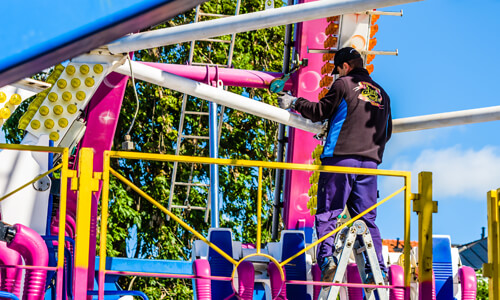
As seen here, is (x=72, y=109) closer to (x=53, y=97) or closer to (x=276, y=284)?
(x=53, y=97)

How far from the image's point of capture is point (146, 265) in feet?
24.3

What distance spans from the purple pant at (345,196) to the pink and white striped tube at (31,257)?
185 centimetres

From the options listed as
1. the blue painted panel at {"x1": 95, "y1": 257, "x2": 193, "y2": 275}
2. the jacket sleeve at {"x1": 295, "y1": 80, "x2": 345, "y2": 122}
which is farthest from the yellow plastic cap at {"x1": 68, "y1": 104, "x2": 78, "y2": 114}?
the jacket sleeve at {"x1": 295, "y1": 80, "x2": 345, "y2": 122}

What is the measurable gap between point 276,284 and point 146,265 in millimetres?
2148

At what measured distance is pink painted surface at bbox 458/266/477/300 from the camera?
20.0 ft

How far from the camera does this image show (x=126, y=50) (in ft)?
21.5

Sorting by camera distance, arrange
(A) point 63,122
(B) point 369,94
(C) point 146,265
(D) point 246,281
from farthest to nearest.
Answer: (C) point 146,265 → (A) point 63,122 → (B) point 369,94 → (D) point 246,281

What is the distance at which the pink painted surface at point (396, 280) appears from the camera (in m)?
5.61

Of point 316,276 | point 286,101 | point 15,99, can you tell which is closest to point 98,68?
point 15,99

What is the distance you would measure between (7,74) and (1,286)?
3739 mm

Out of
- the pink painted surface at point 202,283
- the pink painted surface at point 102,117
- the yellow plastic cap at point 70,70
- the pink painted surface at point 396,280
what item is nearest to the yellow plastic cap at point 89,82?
the yellow plastic cap at point 70,70

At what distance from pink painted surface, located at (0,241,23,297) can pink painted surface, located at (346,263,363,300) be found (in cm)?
221

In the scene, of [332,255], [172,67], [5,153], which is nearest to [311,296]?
[332,255]

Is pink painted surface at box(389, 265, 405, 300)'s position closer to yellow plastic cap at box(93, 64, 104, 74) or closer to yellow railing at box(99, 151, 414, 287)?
yellow railing at box(99, 151, 414, 287)
